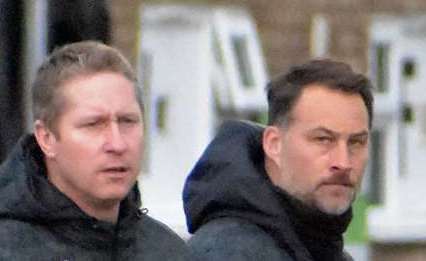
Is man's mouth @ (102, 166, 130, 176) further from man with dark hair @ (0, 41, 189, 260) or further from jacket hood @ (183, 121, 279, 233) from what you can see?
jacket hood @ (183, 121, 279, 233)

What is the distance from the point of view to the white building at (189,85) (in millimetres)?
10484

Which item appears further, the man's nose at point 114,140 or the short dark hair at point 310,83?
the short dark hair at point 310,83

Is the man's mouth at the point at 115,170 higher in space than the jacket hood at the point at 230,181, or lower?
higher

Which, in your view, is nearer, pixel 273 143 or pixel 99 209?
pixel 99 209

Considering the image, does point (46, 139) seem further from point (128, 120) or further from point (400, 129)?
point (400, 129)

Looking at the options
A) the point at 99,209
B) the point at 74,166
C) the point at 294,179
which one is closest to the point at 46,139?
the point at 74,166

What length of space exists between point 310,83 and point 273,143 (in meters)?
0.19

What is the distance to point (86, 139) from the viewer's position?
4355mm

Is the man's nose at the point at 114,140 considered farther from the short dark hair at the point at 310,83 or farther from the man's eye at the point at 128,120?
the short dark hair at the point at 310,83

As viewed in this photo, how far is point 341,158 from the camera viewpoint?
490 centimetres

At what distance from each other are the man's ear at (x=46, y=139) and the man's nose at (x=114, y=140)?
0.13 metres

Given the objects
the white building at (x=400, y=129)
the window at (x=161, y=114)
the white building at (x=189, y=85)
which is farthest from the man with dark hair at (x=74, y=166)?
the white building at (x=400, y=129)

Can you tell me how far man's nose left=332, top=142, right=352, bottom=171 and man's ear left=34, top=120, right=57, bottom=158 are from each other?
33.5 inches

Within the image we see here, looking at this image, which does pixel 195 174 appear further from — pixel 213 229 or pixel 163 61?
pixel 163 61
